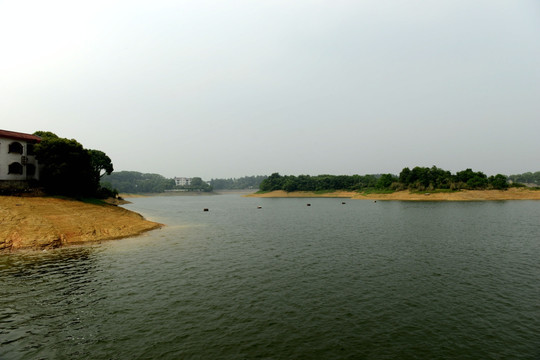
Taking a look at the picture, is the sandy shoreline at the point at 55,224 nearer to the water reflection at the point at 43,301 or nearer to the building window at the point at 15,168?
the water reflection at the point at 43,301

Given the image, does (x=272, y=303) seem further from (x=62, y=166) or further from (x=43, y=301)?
(x=62, y=166)

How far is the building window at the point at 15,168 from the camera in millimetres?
55022

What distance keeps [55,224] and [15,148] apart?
94.4 feet

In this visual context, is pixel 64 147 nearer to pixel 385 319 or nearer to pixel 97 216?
pixel 97 216

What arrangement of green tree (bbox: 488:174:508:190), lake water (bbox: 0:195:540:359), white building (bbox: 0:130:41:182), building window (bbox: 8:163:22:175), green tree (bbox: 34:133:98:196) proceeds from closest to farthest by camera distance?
lake water (bbox: 0:195:540:359) < white building (bbox: 0:130:41:182) < building window (bbox: 8:163:22:175) < green tree (bbox: 34:133:98:196) < green tree (bbox: 488:174:508:190)

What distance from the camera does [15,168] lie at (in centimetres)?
5594

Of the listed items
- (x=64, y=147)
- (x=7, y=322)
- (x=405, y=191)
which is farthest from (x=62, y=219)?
(x=405, y=191)

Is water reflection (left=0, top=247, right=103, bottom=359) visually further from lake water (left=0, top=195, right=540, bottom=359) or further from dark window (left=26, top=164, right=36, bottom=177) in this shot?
dark window (left=26, top=164, right=36, bottom=177)

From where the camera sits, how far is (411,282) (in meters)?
23.0

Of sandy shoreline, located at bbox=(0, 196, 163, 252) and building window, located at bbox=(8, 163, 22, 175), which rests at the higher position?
building window, located at bbox=(8, 163, 22, 175)

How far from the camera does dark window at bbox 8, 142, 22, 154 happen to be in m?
55.8

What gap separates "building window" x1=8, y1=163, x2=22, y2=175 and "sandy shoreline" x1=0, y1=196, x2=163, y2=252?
1063 cm

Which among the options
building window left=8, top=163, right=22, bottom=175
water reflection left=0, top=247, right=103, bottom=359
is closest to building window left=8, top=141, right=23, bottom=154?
building window left=8, top=163, right=22, bottom=175

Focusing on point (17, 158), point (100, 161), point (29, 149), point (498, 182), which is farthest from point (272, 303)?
point (498, 182)
